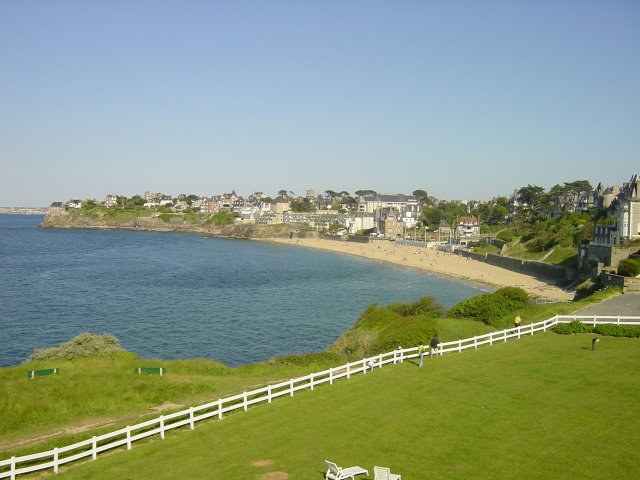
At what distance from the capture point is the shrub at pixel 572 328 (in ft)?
88.5

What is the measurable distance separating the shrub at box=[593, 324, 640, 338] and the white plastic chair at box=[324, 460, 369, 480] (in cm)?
1788

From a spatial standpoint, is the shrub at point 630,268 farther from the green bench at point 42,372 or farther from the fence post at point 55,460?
the fence post at point 55,460

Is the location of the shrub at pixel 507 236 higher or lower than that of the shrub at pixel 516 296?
higher

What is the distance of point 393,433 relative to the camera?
15359 mm

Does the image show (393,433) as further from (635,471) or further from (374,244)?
(374,244)

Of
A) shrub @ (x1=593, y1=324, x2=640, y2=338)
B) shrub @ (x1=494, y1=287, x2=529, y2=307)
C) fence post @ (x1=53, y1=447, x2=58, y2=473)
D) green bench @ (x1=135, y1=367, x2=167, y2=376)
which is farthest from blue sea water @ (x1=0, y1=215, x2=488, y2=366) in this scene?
Result: fence post @ (x1=53, y1=447, x2=58, y2=473)

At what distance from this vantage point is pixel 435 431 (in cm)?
1534

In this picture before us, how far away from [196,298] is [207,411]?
154 feet

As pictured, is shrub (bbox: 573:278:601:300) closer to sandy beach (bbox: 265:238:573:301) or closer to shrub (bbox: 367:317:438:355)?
sandy beach (bbox: 265:238:573:301)

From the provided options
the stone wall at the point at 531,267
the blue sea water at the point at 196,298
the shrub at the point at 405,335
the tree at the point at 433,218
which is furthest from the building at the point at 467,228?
the shrub at the point at 405,335

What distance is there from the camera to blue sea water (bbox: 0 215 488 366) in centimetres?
4294

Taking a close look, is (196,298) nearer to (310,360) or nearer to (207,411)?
(310,360)

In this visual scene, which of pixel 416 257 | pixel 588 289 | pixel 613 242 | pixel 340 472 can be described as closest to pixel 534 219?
pixel 416 257

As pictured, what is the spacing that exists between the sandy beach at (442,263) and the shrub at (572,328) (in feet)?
112
